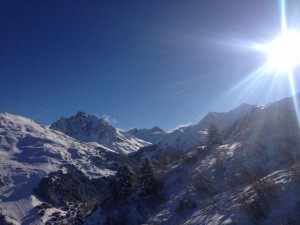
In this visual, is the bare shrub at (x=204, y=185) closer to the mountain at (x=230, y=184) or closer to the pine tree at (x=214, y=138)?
the mountain at (x=230, y=184)

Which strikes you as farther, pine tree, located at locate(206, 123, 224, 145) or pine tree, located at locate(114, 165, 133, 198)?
pine tree, located at locate(206, 123, 224, 145)

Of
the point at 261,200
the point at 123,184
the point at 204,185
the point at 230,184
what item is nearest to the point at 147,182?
the point at 123,184

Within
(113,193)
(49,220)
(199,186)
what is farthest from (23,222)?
(199,186)

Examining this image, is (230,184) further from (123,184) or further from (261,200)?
(123,184)

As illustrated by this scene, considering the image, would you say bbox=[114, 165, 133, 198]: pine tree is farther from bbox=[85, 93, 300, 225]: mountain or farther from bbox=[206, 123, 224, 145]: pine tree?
bbox=[206, 123, 224, 145]: pine tree

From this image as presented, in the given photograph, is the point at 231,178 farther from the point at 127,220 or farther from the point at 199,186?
the point at 127,220

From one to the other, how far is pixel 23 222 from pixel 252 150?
149706mm

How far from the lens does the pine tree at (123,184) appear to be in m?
51.6

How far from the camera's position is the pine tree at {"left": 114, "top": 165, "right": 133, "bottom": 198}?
51625 mm

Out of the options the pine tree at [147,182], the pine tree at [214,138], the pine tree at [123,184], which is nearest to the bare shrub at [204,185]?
the pine tree at [147,182]

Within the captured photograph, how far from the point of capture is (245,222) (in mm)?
22391

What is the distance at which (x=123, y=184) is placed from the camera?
5225 centimetres

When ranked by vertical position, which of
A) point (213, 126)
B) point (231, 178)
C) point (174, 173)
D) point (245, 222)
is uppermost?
point (213, 126)

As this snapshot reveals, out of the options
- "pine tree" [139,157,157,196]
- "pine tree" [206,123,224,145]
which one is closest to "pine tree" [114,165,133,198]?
"pine tree" [139,157,157,196]
